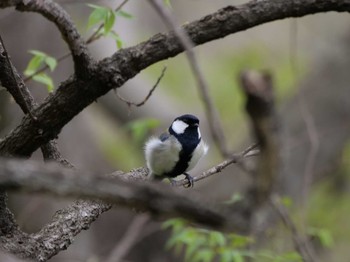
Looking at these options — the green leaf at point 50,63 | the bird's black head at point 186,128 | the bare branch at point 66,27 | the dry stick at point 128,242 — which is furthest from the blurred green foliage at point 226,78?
the bare branch at point 66,27

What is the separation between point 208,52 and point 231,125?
2.53m

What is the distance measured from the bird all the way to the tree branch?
1.01 meters

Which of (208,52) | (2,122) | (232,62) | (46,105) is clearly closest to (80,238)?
(2,122)

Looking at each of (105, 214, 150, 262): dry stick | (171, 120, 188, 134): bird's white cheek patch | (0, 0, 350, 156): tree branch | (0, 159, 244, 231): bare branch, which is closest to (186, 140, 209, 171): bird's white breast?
(171, 120, 188, 134): bird's white cheek patch

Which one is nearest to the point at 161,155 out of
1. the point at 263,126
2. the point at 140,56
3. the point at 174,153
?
the point at 174,153

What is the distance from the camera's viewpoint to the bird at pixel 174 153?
10.9 ft

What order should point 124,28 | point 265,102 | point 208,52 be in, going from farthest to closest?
1. point 208,52
2. point 124,28
3. point 265,102

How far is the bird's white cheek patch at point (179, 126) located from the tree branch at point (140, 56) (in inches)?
50.1

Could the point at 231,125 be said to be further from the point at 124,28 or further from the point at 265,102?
the point at 265,102

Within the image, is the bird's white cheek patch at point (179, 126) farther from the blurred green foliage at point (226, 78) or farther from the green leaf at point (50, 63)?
the blurred green foliage at point (226, 78)

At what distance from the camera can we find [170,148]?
3379 mm

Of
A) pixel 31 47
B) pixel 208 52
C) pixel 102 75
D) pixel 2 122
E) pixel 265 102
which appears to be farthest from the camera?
pixel 208 52

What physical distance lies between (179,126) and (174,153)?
0.26 metres

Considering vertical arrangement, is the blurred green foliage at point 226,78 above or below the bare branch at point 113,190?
above
